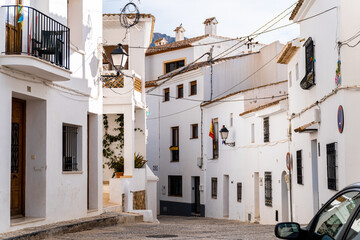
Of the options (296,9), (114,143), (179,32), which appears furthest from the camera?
(179,32)

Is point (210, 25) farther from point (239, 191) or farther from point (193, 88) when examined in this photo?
point (239, 191)

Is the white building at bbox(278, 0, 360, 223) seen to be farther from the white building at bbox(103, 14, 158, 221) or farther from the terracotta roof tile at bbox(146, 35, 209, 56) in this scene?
the terracotta roof tile at bbox(146, 35, 209, 56)

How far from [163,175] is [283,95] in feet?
41.0

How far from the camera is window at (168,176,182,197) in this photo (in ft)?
116

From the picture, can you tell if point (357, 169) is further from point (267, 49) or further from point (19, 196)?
point (267, 49)

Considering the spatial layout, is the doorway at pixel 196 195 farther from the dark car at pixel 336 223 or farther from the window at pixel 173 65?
the dark car at pixel 336 223

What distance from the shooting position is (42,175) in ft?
44.5

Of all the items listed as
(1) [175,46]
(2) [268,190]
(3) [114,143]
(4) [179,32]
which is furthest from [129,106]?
(4) [179,32]

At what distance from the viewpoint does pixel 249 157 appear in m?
25.0

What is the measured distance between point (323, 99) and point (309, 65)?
200 cm

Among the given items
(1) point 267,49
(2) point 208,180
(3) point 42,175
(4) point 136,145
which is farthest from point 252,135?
(3) point 42,175

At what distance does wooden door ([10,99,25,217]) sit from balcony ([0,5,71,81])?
1.00m

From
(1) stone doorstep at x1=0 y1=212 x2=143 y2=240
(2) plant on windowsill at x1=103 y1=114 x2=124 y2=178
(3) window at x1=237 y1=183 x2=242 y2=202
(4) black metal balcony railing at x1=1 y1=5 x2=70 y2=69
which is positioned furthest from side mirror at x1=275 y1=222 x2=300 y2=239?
(3) window at x1=237 y1=183 x2=242 y2=202

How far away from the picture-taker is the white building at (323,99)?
12.2 meters
